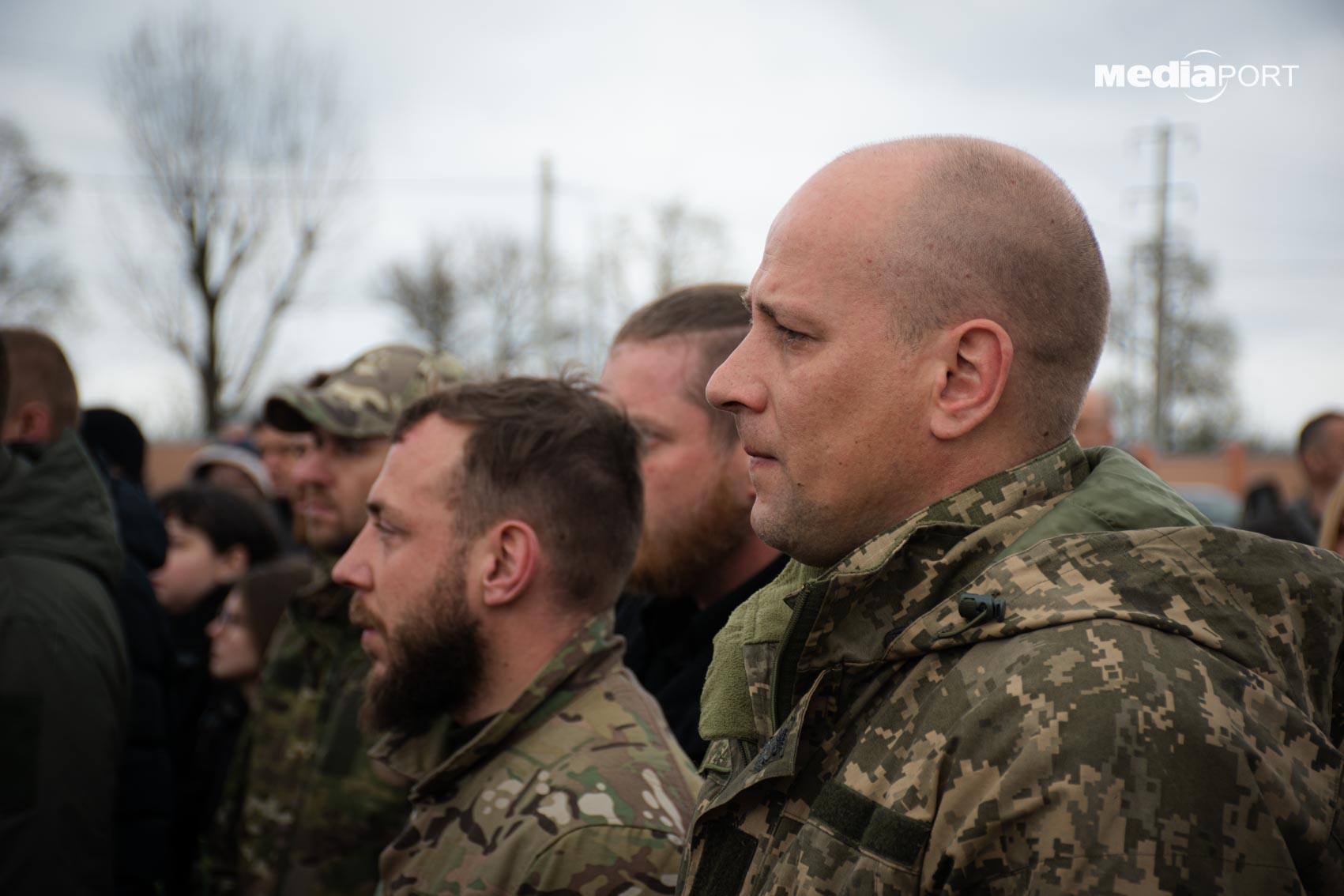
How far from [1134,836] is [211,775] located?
445 centimetres

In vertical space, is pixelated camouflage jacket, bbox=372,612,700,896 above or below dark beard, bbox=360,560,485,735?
below

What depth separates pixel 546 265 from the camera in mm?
24922

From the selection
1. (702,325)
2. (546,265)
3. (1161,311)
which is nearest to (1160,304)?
(1161,311)

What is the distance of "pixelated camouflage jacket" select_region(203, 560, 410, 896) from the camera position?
3076 millimetres

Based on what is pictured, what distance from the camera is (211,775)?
4.69m

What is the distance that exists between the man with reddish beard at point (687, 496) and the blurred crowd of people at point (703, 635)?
0.01m

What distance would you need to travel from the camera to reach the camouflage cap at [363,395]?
149 inches

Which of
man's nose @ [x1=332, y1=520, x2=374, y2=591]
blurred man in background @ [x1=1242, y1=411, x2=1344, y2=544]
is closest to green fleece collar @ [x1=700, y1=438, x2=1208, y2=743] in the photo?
man's nose @ [x1=332, y1=520, x2=374, y2=591]

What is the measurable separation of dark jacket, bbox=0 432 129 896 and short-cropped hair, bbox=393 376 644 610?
4.02 feet

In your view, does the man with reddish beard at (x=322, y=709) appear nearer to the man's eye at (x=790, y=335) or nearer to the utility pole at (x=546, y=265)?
the man's eye at (x=790, y=335)

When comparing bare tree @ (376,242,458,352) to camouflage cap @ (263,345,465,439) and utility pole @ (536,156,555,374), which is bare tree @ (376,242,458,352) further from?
camouflage cap @ (263,345,465,439)

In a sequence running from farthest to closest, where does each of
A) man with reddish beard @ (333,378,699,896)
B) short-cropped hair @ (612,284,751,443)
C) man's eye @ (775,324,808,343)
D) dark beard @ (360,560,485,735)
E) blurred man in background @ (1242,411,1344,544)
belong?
blurred man in background @ (1242,411,1344,544) → short-cropped hair @ (612,284,751,443) → dark beard @ (360,560,485,735) → man with reddish beard @ (333,378,699,896) → man's eye @ (775,324,808,343)

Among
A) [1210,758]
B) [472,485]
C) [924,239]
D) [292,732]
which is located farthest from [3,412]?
[1210,758]

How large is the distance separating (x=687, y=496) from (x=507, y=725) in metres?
1.03
